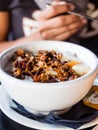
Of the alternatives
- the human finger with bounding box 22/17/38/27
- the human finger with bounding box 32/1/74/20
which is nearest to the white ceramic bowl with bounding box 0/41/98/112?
the human finger with bounding box 32/1/74/20

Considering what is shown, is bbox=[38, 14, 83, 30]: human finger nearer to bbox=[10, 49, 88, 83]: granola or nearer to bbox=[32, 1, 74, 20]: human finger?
bbox=[32, 1, 74, 20]: human finger

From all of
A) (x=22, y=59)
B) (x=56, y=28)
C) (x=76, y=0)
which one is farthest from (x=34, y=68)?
(x=56, y=28)

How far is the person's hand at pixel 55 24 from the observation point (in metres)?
1.02

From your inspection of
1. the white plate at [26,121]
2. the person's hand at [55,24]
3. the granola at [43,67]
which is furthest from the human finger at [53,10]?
the white plate at [26,121]

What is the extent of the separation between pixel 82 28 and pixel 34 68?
24.2 inches

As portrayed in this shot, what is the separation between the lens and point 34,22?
108 cm

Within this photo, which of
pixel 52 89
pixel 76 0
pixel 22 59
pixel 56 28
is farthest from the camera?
pixel 56 28

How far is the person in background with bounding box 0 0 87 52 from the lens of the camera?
1.03 metres

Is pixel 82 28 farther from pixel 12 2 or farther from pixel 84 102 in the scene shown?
pixel 84 102

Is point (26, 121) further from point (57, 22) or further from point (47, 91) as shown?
point (57, 22)

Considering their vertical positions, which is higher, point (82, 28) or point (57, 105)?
point (57, 105)

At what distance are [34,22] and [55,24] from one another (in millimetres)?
91

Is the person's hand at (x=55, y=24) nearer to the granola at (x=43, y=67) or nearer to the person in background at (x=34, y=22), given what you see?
the person in background at (x=34, y=22)

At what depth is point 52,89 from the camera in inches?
18.1
